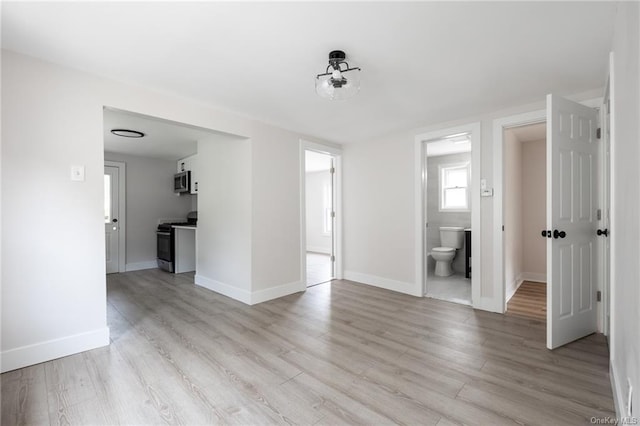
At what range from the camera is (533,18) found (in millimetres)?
1689

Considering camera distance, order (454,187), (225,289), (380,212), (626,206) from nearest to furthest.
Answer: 1. (626,206)
2. (225,289)
3. (380,212)
4. (454,187)

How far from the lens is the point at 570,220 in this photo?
7.73 feet

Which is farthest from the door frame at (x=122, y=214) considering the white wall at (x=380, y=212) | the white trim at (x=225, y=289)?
the white wall at (x=380, y=212)

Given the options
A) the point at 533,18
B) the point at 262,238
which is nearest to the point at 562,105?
the point at 533,18

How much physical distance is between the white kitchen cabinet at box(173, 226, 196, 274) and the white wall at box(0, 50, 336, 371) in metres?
2.86

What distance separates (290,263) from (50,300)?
2.39m

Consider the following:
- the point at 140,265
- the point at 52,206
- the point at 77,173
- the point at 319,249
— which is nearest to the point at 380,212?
the point at 77,173

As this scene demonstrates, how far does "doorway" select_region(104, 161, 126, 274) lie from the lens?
17.4ft

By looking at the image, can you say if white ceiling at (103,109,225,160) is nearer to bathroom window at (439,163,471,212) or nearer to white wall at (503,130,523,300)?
white wall at (503,130,523,300)

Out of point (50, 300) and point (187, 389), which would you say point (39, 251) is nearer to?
point (50, 300)

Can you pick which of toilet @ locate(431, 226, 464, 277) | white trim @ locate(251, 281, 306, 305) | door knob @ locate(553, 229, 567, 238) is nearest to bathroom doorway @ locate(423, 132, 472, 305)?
toilet @ locate(431, 226, 464, 277)

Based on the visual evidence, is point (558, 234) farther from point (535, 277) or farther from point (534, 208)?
point (535, 277)

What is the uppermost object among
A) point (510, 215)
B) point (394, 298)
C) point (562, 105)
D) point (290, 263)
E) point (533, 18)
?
point (533, 18)

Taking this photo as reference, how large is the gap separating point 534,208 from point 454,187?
1269 millimetres
